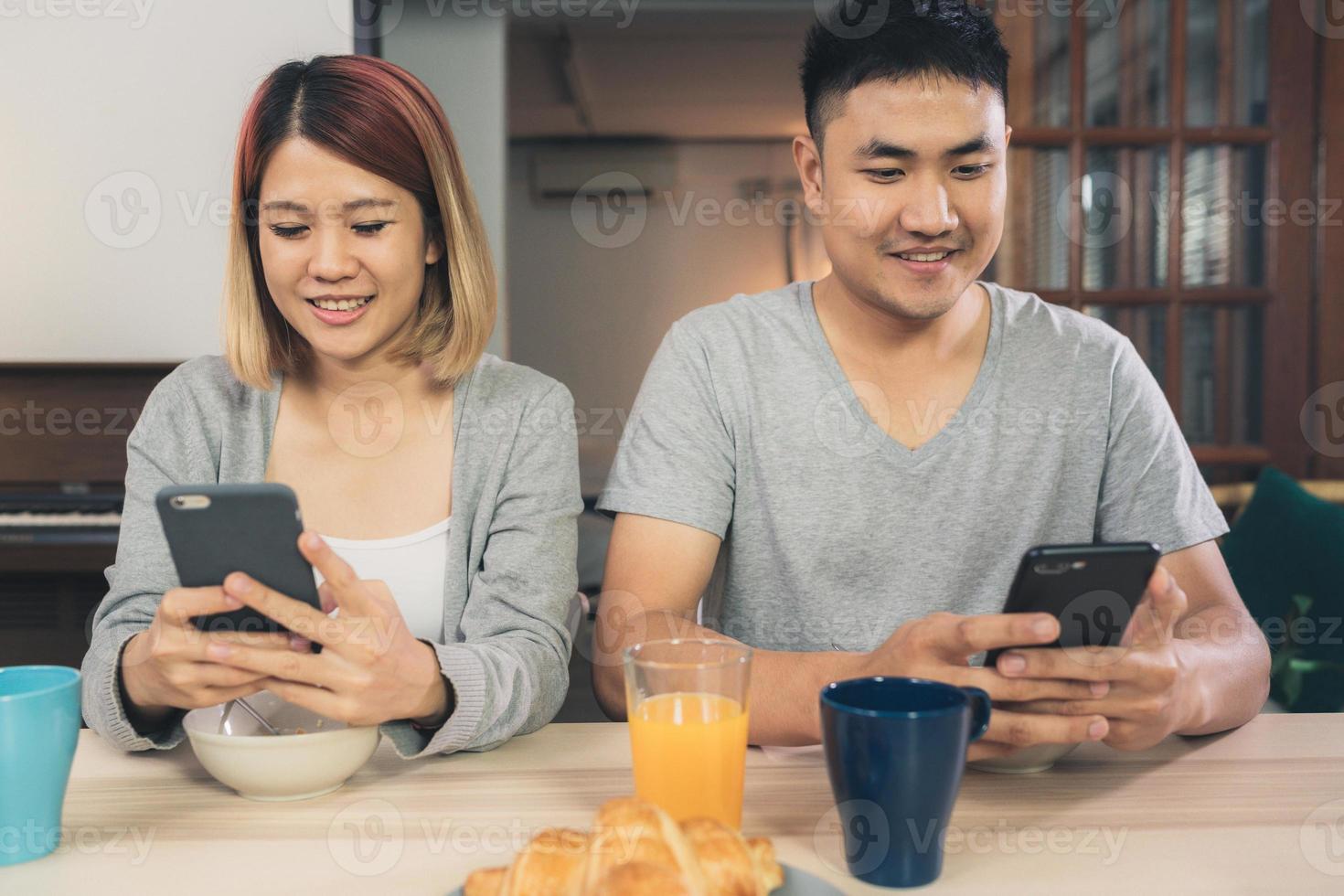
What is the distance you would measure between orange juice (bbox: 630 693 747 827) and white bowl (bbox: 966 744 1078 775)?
232 mm

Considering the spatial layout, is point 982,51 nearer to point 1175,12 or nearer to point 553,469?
point 553,469

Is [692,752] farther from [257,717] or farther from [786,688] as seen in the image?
[257,717]

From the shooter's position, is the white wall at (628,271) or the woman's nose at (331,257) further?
the white wall at (628,271)

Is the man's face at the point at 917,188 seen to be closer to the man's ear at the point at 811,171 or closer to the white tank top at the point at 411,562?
the man's ear at the point at 811,171

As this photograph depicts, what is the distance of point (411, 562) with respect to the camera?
1213 millimetres

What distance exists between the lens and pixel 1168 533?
3.90ft

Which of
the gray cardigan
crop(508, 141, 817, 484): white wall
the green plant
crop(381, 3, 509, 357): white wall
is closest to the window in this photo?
the green plant

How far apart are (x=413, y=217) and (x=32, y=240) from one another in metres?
1.92

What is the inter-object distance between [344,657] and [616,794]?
23 centimetres

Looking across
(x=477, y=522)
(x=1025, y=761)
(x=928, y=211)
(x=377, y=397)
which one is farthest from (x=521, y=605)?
(x=928, y=211)

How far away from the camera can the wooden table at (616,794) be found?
67cm

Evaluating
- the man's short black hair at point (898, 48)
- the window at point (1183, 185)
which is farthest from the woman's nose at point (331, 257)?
the window at point (1183, 185)

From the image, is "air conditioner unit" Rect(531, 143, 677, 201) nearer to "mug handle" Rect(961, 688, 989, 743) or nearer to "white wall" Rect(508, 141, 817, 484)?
"white wall" Rect(508, 141, 817, 484)

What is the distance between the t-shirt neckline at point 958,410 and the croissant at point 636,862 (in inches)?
28.4
